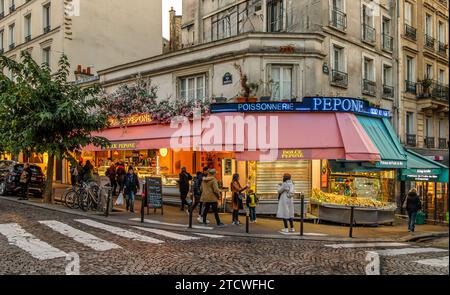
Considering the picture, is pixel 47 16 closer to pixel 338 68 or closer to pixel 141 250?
pixel 338 68

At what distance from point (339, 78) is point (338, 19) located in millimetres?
2455

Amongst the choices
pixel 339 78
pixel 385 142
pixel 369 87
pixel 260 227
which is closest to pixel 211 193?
pixel 260 227

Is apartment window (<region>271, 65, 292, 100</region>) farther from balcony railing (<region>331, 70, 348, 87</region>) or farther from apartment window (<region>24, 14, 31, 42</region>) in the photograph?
apartment window (<region>24, 14, 31, 42</region>)

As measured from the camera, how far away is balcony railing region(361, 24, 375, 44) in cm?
1891

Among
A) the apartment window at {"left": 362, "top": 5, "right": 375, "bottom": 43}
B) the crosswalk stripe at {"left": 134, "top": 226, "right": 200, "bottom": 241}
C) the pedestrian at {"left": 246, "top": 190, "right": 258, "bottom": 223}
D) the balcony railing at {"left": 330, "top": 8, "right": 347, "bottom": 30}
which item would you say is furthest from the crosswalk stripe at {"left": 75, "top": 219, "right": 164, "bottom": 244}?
the apartment window at {"left": 362, "top": 5, "right": 375, "bottom": 43}

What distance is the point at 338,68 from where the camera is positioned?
702 inches

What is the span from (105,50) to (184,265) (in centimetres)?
2440

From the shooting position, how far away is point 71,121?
15734 millimetres

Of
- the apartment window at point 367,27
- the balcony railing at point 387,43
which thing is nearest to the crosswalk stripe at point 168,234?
the apartment window at point 367,27

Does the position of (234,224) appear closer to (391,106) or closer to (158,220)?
(158,220)

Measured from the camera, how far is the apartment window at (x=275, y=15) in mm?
18081

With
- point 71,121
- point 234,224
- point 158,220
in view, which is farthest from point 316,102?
point 71,121

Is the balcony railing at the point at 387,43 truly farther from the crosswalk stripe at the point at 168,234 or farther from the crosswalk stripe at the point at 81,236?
the crosswalk stripe at the point at 81,236

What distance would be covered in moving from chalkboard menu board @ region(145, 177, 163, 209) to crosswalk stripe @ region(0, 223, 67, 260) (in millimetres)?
4542
